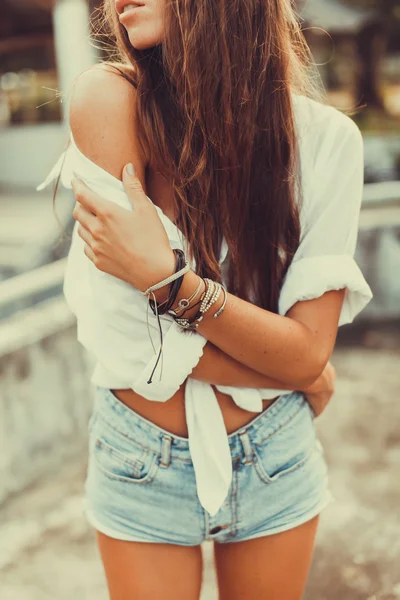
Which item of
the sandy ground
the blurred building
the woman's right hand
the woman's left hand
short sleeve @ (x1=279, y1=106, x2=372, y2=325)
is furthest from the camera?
the blurred building

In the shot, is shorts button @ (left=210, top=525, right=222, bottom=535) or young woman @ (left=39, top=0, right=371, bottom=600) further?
shorts button @ (left=210, top=525, right=222, bottom=535)

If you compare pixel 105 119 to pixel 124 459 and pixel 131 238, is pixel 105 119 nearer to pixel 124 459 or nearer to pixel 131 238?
pixel 131 238

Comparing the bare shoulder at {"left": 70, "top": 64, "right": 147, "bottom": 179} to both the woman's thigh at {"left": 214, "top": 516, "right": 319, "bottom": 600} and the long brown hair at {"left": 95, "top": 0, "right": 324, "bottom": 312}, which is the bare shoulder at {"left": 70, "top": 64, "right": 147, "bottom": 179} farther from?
the woman's thigh at {"left": 214, "top": 516, "right": 319, "bottom": 600}

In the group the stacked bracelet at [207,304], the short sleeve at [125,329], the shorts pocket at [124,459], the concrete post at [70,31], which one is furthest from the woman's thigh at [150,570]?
the concrete post at [70,31]

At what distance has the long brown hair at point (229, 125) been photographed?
3.34 feet

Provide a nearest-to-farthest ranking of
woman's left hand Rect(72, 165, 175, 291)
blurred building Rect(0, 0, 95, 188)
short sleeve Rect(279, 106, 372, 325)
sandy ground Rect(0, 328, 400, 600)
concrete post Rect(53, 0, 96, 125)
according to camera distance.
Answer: woman's left hand Rect(72, 165, 175, 291) → short sleeve Rect(279, 106, 372, 325) → sandy ground Rect(0, 328, 400, 600) → concrete post Rect(53, 0, 96, 125) → blurred building Rect(0, 0, 95, 188)

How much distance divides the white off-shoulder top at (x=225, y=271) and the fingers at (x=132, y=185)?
0.16 ft

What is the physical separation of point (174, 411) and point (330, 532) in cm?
168

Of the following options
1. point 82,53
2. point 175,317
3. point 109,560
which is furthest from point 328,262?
point 82,53

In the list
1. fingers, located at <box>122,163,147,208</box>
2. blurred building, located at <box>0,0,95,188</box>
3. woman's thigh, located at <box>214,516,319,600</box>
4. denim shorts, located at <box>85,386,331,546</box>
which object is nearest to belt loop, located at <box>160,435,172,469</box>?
denim shorts, located at <box>85,386,331,546</box>

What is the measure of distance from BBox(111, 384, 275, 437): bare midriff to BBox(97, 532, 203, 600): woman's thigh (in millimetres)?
208

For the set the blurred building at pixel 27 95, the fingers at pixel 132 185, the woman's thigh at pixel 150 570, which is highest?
the fingers at pixel 132 185

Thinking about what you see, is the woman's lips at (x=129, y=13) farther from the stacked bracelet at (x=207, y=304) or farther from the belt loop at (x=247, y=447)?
the belt loop at (x=247, y=447)

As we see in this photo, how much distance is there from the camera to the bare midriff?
1.13 m
